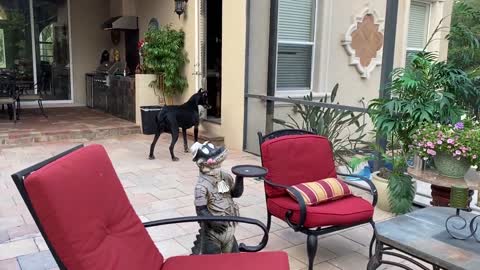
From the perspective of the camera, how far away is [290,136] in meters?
3.19

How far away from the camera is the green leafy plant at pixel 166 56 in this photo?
23.2ft

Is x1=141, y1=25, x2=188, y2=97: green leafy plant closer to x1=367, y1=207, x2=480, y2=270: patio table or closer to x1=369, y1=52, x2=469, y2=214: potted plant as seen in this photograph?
x1=369, y1=52, x2=469, y2=214: potted plant

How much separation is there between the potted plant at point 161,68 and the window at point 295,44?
199 cm

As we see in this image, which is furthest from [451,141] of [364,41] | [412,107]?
[364,41]

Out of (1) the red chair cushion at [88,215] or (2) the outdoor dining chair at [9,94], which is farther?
(2) the outdoor dining chair at [9,94]

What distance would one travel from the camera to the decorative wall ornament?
629 centimetres

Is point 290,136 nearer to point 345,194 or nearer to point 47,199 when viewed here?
point 345,194

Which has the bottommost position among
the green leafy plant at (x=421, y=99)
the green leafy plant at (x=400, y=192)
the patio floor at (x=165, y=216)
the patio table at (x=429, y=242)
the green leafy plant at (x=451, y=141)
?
the patio floor at (x=165, y=216)

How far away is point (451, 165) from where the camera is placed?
2.82 metres

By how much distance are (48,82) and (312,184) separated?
8545 mm

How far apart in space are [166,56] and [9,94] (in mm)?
3300

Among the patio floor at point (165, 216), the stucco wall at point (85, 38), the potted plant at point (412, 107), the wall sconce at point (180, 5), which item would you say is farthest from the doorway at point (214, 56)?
the potted plant at point (412, 107)

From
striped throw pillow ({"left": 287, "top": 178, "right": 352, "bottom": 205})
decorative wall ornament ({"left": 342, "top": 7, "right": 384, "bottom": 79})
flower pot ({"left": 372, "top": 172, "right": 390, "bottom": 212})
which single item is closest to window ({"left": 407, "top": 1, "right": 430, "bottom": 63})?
decorative wall ornament ({"left": 342, "top": 7, "right": 384, "bottom": 79})

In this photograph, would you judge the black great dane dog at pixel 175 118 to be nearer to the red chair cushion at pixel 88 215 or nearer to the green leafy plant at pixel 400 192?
the green leafy plant at pixel 400 192
